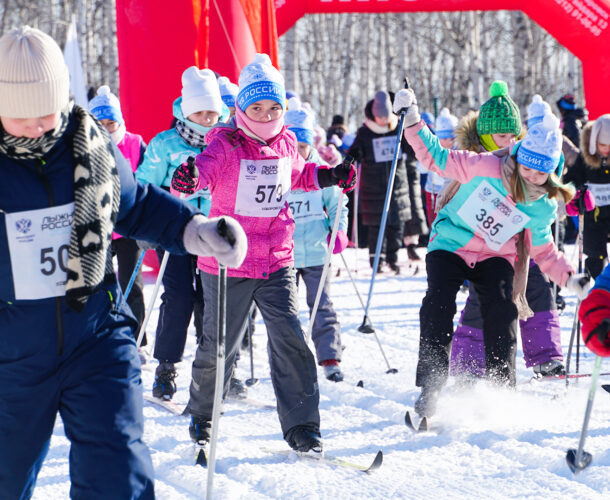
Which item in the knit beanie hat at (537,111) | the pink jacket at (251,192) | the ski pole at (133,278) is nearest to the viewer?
the pink jacket at (251,192)

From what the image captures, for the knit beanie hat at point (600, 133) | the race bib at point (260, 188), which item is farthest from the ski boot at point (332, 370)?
the knit beanie hat at point (600, 133)

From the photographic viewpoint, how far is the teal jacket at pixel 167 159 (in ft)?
15.7

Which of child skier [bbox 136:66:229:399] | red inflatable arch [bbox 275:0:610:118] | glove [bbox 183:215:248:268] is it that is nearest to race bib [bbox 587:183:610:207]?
child skier [bbox 136:66:229:399]

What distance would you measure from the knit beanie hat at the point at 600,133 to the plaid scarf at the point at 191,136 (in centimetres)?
364

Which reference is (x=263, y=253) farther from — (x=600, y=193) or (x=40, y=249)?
(x=600, y=193)

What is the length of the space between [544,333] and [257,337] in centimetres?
249

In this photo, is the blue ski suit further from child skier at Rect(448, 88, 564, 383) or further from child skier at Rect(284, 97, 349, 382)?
child skier at Rect(284, 97, 349, 382)

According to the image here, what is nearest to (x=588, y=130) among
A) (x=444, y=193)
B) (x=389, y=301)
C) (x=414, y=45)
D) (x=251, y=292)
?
(x=389, y=301)

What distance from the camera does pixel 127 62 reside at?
31.7ft

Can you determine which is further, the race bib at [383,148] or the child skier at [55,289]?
the race bib at [383,148]

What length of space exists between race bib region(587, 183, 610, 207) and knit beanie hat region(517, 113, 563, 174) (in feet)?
10.2

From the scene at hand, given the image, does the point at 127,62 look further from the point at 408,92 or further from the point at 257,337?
the point at 408,92

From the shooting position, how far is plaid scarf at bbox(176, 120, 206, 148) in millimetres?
4812

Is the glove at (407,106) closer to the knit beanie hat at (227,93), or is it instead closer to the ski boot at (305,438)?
the knit beanie hat at (227,93)
